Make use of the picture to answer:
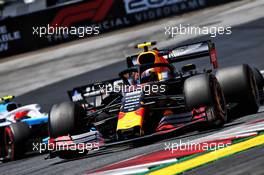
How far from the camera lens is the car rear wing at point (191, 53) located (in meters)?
12.8

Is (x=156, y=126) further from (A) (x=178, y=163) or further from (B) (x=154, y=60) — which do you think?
(A) (x=178, y=163)

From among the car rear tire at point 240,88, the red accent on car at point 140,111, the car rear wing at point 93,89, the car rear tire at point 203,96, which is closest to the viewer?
the car rear tire at point 203,96

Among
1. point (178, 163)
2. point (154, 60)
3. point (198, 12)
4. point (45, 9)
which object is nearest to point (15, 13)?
point (45, 9)

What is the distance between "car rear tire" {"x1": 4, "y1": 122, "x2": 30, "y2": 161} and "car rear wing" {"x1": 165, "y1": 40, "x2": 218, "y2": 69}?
2.75m

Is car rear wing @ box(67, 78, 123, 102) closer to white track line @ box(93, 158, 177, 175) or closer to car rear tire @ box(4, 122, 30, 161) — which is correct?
car rear tire @ box(4, 122, 30, 161)

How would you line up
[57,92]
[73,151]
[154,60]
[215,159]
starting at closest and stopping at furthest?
[215,159] < [73,151] < [154,60] < [57,92]

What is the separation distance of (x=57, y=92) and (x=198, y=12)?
10.4 meters

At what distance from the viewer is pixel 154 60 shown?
1233 centimetres

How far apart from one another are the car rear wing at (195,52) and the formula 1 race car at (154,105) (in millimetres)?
85

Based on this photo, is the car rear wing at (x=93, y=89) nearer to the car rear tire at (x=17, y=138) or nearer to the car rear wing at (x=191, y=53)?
the car rear wing at (x=191, y=53)

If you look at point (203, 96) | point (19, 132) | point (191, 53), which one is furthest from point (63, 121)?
point (191, 53)

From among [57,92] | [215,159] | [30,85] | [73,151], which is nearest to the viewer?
[215,159]

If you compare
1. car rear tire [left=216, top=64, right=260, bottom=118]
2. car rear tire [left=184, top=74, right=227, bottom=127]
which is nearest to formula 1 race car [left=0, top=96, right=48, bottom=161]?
car rear tire [left=216, top=64, right=260, bottom=118]

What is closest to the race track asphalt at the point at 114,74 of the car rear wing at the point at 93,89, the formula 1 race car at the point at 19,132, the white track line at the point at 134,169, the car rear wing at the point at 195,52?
the formula 1 race car at the point at 19,132
